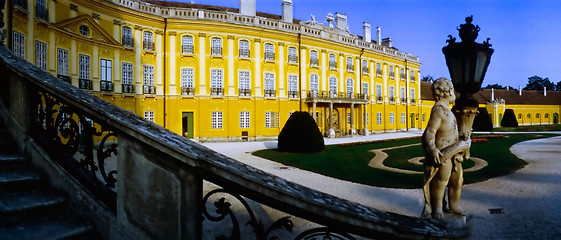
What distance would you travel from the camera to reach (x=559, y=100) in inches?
2516

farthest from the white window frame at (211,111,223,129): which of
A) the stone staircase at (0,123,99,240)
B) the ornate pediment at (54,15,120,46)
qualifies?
the stone staircase at (0,123,99,240)

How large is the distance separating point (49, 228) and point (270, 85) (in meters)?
27.5

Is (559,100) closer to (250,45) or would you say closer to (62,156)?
(250,45)

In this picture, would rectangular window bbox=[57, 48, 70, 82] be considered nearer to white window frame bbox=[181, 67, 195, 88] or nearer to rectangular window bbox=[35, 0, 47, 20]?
rectangular window bbox=[35, 0, 47, 20]

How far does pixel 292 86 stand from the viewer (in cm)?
3066

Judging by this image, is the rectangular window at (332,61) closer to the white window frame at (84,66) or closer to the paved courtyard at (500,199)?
the white window frame at (84,66)

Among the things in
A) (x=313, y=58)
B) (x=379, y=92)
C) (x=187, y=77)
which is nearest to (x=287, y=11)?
(x=313, y=58)

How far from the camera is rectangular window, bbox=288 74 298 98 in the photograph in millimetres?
30422

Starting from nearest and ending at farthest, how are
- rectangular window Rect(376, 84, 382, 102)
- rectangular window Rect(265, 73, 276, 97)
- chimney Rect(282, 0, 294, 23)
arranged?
rectangular window Rect(265, 73, 276, 97)
chimney Rect(282, 0, 294, 23)
rectangular window Rect(376, 84, 382, 102)

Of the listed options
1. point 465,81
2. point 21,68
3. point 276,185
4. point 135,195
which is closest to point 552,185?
point 465,81

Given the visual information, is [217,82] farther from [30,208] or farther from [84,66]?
[30,208]

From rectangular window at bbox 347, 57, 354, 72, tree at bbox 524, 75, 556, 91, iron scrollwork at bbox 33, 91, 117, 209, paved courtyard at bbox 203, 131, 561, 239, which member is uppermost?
tree at bbox 524, 75, 556, 91

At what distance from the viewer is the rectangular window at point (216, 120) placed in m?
26.9

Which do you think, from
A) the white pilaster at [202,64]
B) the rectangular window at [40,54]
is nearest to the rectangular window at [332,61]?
the white pilaster at [202,64]
